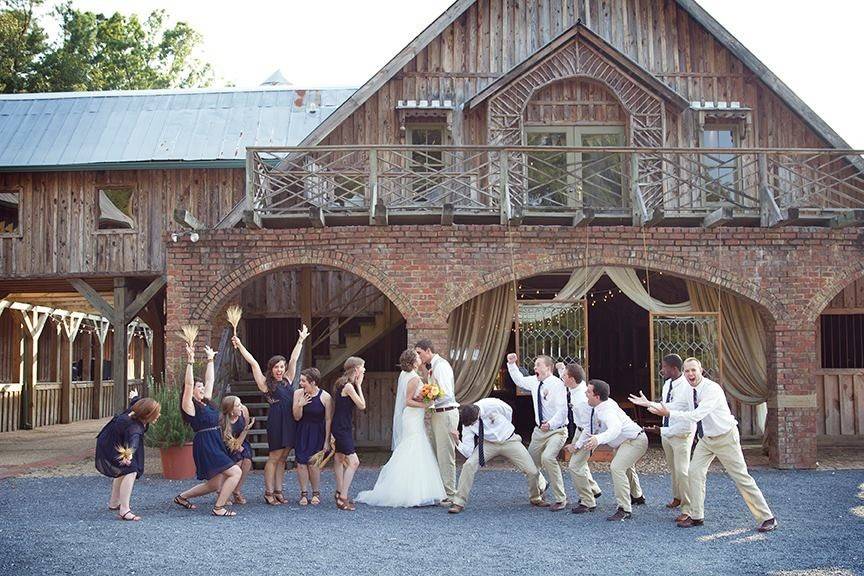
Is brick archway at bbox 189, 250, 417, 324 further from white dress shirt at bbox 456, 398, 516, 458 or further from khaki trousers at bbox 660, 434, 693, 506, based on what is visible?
khaki trousers at bbox 660, 434, 693, 506

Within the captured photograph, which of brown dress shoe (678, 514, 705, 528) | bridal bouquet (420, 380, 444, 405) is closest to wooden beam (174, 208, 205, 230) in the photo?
bridal bouquet (420, 380, 444, 405)

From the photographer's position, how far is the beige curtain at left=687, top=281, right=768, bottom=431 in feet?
47.8

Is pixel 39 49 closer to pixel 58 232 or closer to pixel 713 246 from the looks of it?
pixel 58 232

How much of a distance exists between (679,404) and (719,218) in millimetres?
4344

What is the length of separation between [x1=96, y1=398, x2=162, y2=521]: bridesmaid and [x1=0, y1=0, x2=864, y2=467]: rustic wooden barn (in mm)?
3949

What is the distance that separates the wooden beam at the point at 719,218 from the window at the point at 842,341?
4713 millimetres

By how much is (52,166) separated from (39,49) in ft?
52.6

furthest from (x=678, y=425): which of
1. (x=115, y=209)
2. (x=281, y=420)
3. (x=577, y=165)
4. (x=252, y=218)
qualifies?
(x=115, y=209)

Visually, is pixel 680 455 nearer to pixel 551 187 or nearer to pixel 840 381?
pixel 551 187

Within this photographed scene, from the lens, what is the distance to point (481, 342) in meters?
14.5

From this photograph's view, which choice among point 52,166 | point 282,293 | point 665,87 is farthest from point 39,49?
point 665,87

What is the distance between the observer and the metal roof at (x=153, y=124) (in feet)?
59.3

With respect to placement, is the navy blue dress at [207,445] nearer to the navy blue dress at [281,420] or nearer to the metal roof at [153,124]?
the navy blue dress at [281,420]

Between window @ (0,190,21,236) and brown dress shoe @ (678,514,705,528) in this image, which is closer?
brown dress shoe @ (678,514,705,528)
